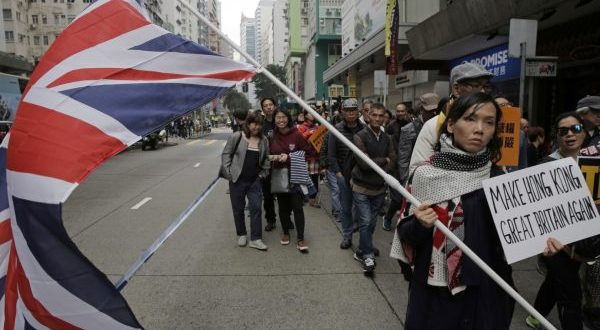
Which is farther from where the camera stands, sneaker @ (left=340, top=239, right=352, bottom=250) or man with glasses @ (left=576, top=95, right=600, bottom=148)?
sneaker @ (left=340, top=239, right=352, bottom=250)

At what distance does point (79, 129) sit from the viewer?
216 cm

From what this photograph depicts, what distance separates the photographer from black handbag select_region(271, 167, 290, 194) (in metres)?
5.96

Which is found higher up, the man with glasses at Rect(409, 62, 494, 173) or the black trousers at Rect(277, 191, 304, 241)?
the man with glasses at Rect(409, 62, 494, 173)

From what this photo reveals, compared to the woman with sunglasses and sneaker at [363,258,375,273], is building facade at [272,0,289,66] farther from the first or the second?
the woman with sunglasses

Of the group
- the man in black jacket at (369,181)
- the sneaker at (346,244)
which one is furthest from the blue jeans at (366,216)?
the sneaker at (346,244)

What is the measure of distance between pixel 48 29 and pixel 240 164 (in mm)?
66266

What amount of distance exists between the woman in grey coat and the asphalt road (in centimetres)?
31

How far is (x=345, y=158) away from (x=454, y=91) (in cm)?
274

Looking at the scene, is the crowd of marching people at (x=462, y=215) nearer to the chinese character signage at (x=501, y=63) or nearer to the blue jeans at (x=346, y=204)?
the blue jeans at (x=346, y=204)

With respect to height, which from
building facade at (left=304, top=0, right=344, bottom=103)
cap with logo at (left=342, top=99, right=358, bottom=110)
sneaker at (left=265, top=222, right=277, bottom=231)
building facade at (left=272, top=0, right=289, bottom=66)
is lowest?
sneaker at (left=265, top=222, right=277, bottom=231)

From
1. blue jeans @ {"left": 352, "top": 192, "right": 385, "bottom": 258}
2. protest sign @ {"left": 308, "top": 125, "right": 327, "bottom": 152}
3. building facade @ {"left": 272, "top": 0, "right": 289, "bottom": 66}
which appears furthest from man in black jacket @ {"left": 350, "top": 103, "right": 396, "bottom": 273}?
building facade @ {"left": 272, "top": 0, "right": 289, "bottom": 66}

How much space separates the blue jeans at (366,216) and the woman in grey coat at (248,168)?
1.38 meters

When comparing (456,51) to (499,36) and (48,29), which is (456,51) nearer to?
(499,36)

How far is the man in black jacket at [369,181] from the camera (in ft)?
16.4
